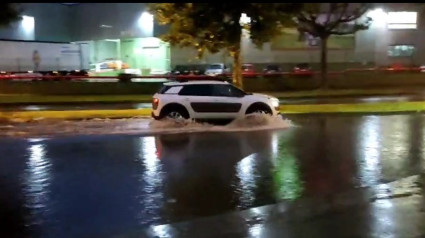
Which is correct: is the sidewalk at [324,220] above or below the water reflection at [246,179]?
above

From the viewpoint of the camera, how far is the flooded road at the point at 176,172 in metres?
9.21

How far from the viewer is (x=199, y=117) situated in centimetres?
2105

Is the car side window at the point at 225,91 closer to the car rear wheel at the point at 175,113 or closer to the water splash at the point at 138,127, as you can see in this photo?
the water splash at the point at 138,127

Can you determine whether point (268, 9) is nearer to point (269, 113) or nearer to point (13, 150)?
point (269, 113)

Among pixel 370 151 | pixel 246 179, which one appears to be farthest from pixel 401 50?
pixel 246 179

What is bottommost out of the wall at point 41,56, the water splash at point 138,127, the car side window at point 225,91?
the water splash at point 138,127

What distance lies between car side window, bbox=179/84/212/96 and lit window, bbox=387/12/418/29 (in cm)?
3784

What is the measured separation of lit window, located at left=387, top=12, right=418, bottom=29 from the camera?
5469 cm

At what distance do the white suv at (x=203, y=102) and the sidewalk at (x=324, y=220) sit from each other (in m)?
11.1

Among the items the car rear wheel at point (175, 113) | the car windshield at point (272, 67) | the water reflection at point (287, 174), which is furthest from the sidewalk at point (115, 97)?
the water reflection at point (287, 174)

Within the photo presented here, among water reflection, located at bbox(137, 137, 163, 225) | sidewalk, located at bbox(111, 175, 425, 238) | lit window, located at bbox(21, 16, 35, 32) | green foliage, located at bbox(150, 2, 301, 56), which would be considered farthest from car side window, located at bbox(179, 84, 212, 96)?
lit window, located at bbox(21, 16, 35, 32)

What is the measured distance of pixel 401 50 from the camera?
5556 cm

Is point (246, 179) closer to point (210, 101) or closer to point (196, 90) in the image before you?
point (210, 101)

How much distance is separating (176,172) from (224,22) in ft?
46.9
